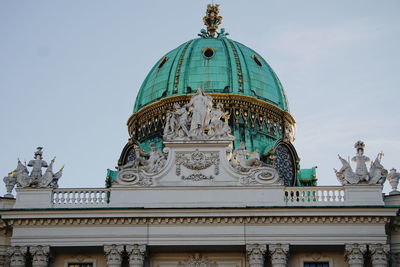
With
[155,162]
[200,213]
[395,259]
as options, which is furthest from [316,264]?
[155,162]

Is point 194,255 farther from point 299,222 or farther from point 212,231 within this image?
point 299,222

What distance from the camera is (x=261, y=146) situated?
41.6 metres

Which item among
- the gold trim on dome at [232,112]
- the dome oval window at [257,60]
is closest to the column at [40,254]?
the gold trim on dome at [232,112]

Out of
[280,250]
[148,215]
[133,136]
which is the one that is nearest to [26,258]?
[148,215]

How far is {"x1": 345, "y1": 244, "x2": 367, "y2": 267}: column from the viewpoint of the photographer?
3139 cm

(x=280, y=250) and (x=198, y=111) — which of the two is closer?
(x=280, y=250)

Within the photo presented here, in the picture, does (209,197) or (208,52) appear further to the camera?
(208,52)

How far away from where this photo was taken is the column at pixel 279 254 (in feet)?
104

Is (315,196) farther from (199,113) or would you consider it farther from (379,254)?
(199,113)

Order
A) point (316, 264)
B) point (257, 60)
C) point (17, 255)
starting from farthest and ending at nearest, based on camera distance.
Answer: point (257, 60)
point (316, 264)
point (17, 255)

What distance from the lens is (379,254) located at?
3141 centimetres

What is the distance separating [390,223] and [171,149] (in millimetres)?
8909

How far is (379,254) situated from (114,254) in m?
9.84

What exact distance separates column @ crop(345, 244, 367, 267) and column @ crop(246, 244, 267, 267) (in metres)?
3.11
